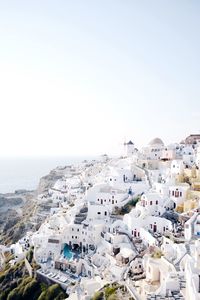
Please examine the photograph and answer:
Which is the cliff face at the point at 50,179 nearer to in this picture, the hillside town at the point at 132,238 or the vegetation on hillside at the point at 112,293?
the hillside town at the point at 132,238

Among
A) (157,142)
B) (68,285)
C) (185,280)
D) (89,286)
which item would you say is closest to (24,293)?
(68,285)

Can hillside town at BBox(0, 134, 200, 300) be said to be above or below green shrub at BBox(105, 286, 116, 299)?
above

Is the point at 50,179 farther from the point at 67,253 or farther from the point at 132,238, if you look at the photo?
the point at 132,238

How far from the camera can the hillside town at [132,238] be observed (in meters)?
21.0

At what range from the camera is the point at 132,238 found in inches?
1109

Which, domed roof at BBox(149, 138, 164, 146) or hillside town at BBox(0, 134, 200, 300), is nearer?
hillside town at BBox(0, 134, 200, 300)

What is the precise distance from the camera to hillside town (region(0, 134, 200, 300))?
69.0 ft

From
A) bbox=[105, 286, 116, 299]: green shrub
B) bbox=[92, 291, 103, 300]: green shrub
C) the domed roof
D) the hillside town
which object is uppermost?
the domed roof

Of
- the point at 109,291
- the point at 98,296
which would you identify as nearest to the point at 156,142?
the point at 109,291

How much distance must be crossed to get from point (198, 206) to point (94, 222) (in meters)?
8.97

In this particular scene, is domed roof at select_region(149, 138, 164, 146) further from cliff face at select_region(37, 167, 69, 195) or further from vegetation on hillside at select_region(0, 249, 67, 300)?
cliff face at select_region(37, 167, 69, 195)

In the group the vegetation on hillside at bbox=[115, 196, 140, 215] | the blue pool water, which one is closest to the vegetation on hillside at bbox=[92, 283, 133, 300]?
the blue pool water

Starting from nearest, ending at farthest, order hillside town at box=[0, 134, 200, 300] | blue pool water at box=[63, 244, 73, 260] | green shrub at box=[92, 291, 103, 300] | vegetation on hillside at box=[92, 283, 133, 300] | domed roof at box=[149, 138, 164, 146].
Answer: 1. vegetation on hillside at box=[92, 283, 133, 300]
2. hillside town at box=[0, 134, 200, 300]
3. green shrub at box=[92, 291, 103, 300]
4. blue pool water at box=[63, 244, 73, 260]
5. domed roof at box=[149, 138, 164, 146]

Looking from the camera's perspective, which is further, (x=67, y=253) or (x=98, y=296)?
(x=67, y=253)
